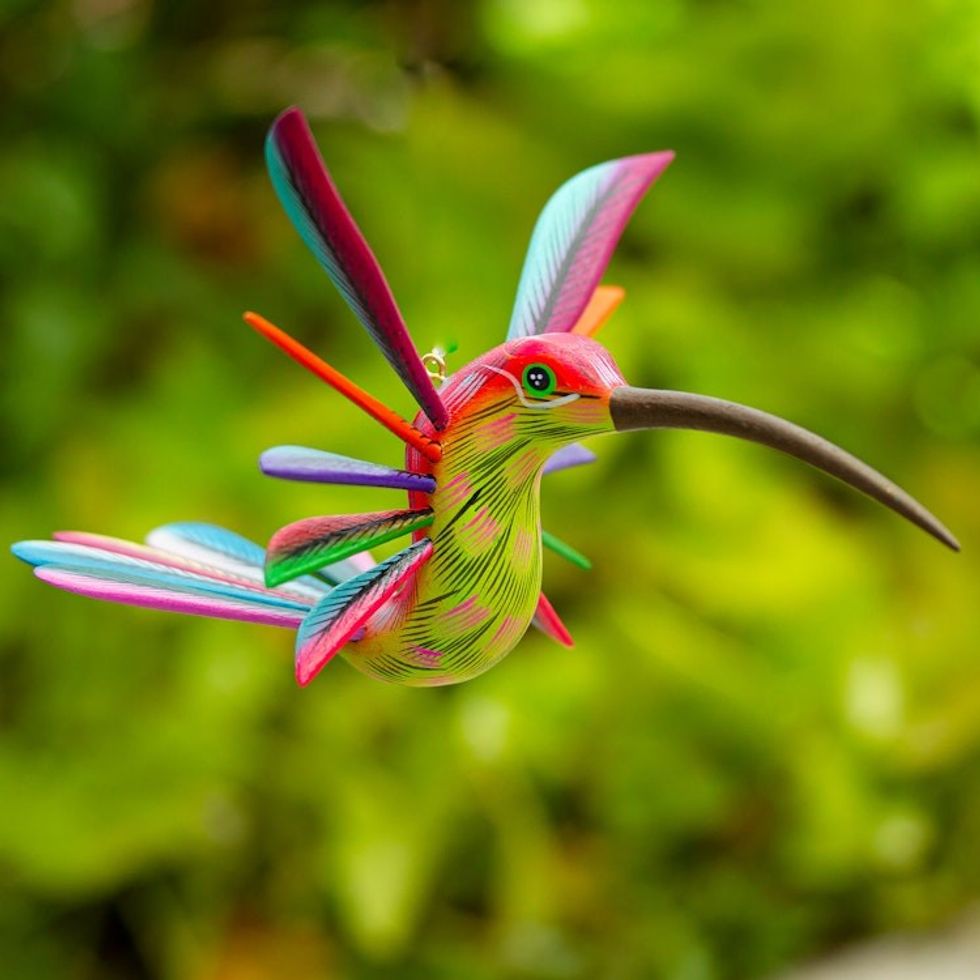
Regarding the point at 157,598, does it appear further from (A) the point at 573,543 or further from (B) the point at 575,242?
(A) the point at 573,543

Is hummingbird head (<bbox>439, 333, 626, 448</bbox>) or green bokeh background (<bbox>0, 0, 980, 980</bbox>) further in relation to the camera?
green bokeh background (<bbox>0, 0, 980, 980</bbox>)

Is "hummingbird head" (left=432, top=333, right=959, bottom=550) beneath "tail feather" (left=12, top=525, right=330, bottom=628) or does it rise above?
above

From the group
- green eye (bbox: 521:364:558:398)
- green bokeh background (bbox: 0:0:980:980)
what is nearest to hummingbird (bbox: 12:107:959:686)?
green eye (bbox: 521:364:558:398)

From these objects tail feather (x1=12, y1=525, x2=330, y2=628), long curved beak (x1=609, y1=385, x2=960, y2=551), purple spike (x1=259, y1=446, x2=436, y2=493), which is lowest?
tail feather (x1=12, y1=525, x2=330, y2=628)

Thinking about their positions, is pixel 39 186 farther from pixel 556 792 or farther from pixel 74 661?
pixel 556 792

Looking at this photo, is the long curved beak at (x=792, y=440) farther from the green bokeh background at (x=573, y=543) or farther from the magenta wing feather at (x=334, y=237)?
the green bokeh background at (x=573, y=543)

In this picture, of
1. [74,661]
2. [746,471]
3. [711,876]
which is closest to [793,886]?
[711,876]

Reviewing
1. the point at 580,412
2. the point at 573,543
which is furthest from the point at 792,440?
the point at 573,543

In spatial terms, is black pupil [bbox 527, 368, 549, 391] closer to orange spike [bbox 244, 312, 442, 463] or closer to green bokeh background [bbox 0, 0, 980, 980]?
orange spike [bbox 244, 312, 442, 463]
